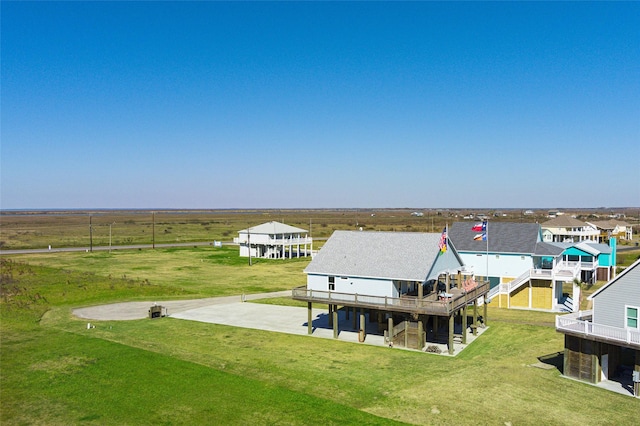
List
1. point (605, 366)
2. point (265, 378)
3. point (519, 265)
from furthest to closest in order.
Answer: point (519, 265)
point (265, 378)
point (605, 366)

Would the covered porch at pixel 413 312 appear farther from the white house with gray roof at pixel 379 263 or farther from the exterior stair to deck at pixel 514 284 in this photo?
the exterior stair to deck at pixel 514 284

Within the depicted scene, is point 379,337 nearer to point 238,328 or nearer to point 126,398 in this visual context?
point 238,328

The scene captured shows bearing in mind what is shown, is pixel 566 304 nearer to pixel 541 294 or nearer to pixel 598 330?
pixel 541 294

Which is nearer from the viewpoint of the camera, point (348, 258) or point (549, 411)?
point (549, 411)

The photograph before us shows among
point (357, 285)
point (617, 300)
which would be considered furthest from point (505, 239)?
point (617, 300)

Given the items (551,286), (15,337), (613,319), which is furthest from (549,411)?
(15,337)

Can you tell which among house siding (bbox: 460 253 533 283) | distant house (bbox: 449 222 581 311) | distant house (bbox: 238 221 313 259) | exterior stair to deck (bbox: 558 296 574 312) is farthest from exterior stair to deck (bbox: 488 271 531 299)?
distant house (bbox: 238 221 313 259)
